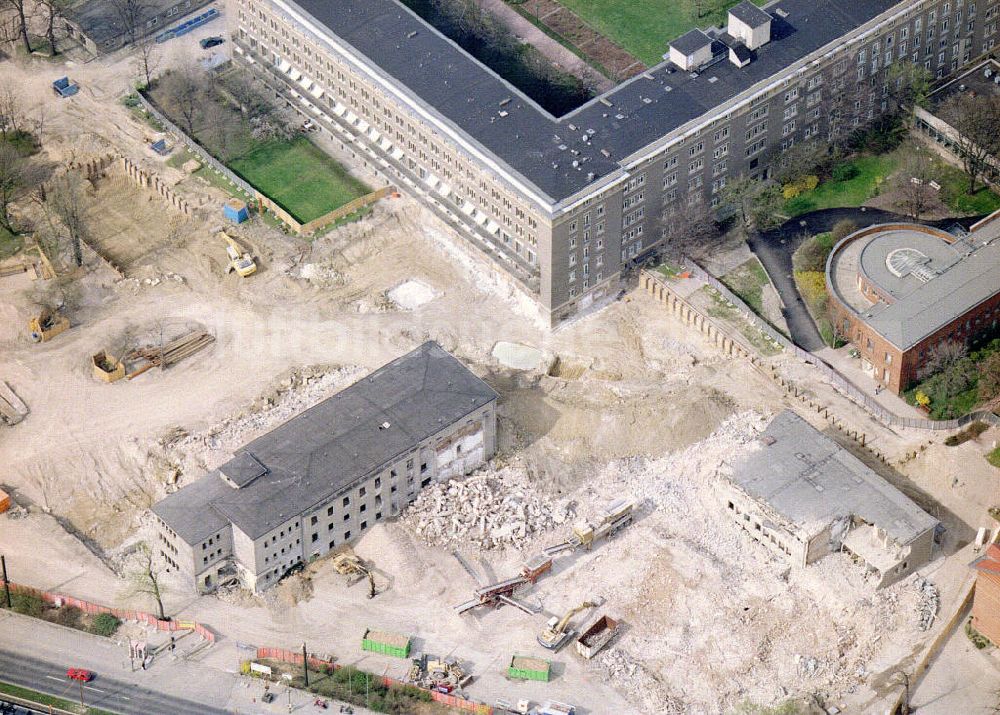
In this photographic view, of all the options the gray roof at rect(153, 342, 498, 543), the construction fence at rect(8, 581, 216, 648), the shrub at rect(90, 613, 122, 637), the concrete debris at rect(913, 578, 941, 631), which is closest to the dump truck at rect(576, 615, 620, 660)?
the gray roof at rect(153, 342, 498, 543)

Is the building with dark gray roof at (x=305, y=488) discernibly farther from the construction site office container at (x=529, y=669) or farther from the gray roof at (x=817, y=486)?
the gray roof at (x=817, y=486)

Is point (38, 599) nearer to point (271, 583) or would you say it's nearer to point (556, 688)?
point (271, 583)

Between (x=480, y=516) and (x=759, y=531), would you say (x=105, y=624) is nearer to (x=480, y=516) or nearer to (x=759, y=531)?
(x=480, y=516)

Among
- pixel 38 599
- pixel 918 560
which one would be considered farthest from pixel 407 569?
pixel 918 560

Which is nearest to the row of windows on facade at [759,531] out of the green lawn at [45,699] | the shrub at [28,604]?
the green lawn at [45,699]

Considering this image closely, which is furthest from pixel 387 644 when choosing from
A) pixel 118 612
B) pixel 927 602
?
pixel 927 602
